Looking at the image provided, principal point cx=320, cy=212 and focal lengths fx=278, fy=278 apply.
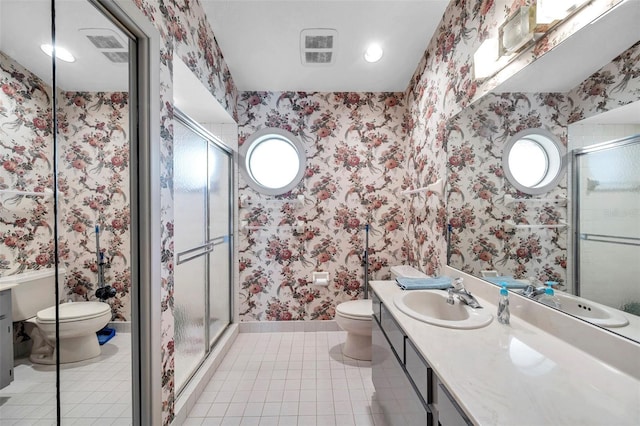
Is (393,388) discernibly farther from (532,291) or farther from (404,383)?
(532,291)

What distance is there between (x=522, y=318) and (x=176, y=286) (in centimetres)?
184

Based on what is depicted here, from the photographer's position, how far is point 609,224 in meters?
0.86

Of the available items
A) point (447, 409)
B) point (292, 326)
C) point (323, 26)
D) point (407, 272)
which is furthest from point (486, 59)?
point (292, 326)

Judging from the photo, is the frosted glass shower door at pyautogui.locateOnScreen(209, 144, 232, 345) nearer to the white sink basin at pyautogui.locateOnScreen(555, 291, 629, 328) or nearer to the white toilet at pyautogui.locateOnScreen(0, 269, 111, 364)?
the white toilet at pyautogui.locateOnScreen(0, 269, 111, 364)

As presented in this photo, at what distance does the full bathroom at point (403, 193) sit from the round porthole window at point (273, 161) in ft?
0.99

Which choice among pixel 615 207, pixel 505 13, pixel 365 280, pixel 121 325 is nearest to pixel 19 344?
pixel 121 325

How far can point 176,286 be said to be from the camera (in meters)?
1.72

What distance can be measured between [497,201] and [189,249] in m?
1.88

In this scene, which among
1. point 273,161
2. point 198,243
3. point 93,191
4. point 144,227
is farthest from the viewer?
point 273,161

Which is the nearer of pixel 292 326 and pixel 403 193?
pixel 403 193

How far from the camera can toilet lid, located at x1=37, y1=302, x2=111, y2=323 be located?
881 millimetres

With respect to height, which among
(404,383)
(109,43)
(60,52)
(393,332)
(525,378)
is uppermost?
(109,43)

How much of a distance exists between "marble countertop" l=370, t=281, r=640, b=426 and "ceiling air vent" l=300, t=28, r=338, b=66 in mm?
2025

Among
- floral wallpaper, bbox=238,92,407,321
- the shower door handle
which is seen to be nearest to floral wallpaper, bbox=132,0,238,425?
the shower door handle
